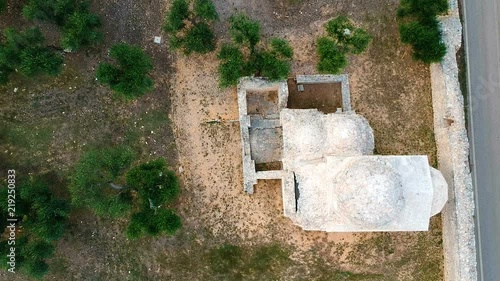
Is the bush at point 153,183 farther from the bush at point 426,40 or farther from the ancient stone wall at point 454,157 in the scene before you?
the bush at point 426,40

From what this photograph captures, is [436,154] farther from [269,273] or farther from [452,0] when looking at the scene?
[269,273]

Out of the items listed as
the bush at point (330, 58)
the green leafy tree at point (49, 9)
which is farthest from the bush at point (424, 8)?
the green leafy tree at point (49, 9)

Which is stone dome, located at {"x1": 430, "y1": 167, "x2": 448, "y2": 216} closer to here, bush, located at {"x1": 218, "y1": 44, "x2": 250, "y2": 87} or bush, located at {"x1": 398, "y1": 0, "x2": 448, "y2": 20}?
bush, located at {"x1": 398, "y1": 0, "x2": 448, "y2": 20}

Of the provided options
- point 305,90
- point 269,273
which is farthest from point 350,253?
point 305,90

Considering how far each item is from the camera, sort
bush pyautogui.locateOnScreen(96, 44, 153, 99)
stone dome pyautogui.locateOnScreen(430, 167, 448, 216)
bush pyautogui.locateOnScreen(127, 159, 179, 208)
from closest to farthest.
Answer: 1. stone dome pyautogui.locateOnScreen(430, 167, 448, 216)
2. bush pyautogui.locateOnScreen(127, 159, 179, 208)
3. bush pyautogui.locateOnScreen(96, 44, 153, 99)

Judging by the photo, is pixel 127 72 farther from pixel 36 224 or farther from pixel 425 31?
pixel 425 31

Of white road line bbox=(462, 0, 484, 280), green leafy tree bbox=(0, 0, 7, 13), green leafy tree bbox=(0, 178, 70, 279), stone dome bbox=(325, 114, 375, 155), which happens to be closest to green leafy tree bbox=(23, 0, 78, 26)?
green leafy tree bbox=(0, 0, 7, 13)

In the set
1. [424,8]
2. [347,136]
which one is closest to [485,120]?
[424,8]
